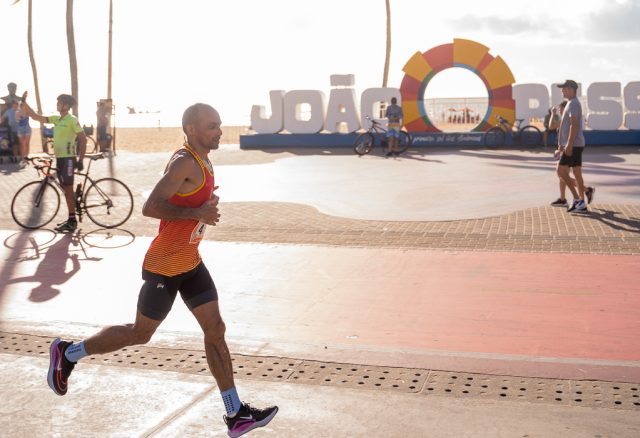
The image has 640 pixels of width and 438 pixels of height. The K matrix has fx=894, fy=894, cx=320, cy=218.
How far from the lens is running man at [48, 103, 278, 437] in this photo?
4992 mm

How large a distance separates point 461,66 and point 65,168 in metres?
19.3

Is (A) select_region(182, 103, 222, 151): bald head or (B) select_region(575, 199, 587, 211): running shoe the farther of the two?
(B) select_region(575, 199, 587, 211): running shoe

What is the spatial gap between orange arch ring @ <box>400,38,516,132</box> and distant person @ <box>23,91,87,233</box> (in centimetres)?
1825

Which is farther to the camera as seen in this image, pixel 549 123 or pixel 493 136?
pixel 493 136

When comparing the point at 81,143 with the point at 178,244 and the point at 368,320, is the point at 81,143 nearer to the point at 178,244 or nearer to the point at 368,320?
the point at 368,320

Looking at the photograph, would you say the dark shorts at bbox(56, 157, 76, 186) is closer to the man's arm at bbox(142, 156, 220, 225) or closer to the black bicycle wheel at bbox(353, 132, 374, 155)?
the man's arm at bbox(142, 156, 220, 225)

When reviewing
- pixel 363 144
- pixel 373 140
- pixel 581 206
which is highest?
pixel 373 140

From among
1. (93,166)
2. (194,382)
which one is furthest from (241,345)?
(93,166)

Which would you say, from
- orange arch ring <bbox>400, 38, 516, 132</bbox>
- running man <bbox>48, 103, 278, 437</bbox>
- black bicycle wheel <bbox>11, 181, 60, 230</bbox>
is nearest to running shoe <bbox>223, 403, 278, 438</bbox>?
running man <bbox>48, 103, 278, 437</bbox>

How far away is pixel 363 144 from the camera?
2666cm

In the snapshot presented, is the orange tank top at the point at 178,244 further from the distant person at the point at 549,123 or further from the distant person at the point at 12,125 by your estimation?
the distant person at the point at 549,123

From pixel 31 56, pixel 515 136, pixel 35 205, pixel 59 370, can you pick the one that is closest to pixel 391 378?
pixel 59 370

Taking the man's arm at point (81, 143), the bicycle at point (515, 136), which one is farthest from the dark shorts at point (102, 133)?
the man's arm at point (81, 143)

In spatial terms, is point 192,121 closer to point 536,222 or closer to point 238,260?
point 238,260
